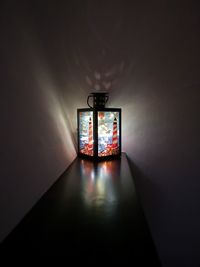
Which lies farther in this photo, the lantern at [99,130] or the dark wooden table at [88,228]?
the lantern at [99,130]

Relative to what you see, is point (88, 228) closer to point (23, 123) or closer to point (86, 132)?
point (23, 123)

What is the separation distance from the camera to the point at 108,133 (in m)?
1.11

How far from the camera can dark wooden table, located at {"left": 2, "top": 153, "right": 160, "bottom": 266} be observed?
39 cm

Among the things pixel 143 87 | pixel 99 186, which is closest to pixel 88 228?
pixel 99 186

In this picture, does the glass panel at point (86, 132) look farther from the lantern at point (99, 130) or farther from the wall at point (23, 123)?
the wall at point (23, 123)

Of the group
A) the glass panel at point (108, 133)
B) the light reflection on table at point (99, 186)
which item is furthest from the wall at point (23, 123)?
the glass panel at point (108, 133)

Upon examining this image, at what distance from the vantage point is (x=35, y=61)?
28.7 inches

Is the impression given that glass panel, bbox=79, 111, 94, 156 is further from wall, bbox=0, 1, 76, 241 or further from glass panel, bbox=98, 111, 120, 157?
wall, bbox=0, 1, 76, 241

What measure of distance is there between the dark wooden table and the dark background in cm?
19

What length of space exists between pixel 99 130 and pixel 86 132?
0.10 metres

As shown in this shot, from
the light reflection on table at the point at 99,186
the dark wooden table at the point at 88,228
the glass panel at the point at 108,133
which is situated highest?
the glass panel at the point at 108,133

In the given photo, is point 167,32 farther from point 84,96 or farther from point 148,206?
point 148,206

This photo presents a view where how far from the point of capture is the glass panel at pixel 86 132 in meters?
1.09

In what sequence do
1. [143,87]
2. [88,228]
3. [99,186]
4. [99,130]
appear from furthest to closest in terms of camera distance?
1. [143,87]
2. [99,130]
3. [99,186]
4. [88,228]
